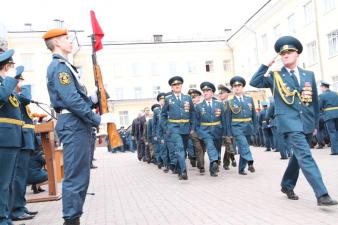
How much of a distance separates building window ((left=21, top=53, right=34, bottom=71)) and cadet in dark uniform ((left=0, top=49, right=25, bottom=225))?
1675 inches

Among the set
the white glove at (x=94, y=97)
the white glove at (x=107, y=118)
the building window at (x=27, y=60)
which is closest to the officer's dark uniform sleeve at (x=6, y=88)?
the white glove at (x=94, y=97)

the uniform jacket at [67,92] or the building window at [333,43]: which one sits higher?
the building window at [333,43]

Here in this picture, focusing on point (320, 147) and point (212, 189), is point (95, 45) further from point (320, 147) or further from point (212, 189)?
point (320, 147)

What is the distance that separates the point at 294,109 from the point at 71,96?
3.07 meters

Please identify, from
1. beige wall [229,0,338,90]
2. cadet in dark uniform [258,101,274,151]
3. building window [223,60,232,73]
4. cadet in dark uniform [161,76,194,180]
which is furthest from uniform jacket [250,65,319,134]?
building window [223,60,232,73]

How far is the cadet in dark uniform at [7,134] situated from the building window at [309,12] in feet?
92.9

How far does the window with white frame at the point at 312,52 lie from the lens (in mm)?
31219

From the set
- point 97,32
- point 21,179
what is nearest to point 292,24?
point 97,32

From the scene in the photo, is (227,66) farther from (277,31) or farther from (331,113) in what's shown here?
(331,113)

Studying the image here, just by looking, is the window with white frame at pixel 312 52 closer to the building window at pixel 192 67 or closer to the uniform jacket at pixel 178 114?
the building window at pixel 192 67

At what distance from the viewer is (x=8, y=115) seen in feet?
17.8

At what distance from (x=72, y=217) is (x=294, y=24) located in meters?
31.6

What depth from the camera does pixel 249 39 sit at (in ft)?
145

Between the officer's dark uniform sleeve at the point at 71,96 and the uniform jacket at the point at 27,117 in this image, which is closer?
the officer's dark uniform sleeve at the point at 71,96
